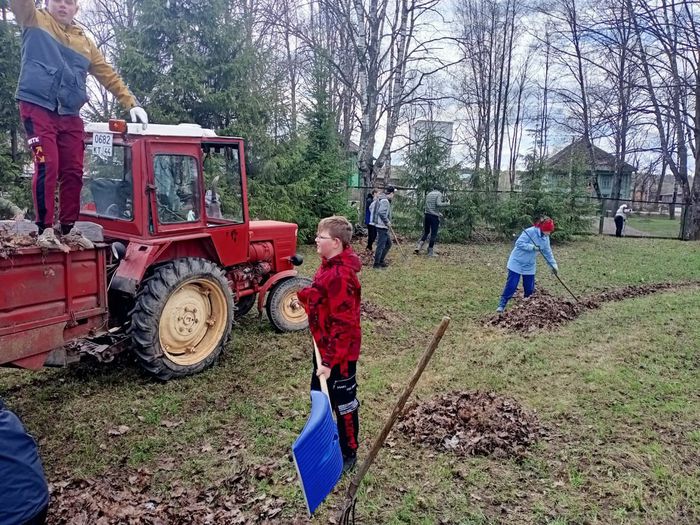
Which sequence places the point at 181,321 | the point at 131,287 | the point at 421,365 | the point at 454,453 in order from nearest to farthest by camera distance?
1. the point at 421,365
2. the point at 454,453
3. the point at 131,287
4. the point at 181,321

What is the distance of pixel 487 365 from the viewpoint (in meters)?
5.47

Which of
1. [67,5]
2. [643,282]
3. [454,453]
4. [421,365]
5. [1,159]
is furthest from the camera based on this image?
[643,282]

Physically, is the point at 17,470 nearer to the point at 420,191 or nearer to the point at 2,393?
the point at 2,393

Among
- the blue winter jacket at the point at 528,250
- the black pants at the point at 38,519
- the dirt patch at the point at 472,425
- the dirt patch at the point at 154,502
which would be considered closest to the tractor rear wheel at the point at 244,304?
the dirt patch at the point at 472,425

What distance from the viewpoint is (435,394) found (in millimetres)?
4711

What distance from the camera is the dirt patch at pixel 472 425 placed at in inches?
147

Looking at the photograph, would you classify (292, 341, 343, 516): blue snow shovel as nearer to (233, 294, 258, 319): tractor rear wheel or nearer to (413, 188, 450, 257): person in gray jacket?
(233, 294, 258, 319): tractor rear wheel

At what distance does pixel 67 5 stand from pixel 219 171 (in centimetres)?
213

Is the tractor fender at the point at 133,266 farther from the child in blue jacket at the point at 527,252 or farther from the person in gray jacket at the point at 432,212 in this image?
the person in gray jacket at the point at 432,212

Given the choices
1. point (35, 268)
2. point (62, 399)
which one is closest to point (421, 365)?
point (35, 268)

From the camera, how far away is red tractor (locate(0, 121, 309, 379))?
3.86 metres

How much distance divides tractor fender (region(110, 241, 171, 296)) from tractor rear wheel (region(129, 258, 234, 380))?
0.12m

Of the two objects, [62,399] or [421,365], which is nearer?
[421,365]

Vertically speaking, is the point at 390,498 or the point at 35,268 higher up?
the point at 35,268
